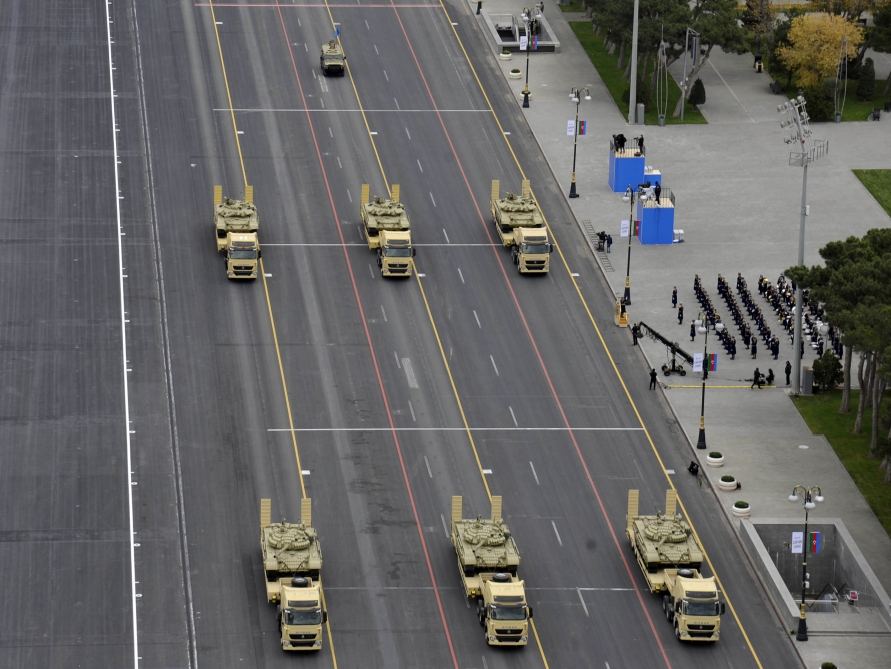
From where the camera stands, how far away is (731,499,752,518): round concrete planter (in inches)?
4983

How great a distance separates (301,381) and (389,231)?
54.4 ft

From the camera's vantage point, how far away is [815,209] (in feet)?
540

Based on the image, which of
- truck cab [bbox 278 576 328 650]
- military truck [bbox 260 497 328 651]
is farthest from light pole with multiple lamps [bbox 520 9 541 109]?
truck cab [bbox 278 576 328 650]

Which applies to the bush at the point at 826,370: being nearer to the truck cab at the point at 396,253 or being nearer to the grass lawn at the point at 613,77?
the truck cab at the point at 396,253

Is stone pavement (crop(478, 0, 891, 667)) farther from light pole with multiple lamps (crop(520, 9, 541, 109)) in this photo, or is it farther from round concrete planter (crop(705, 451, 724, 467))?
light pole with multiple lamps (crop(520, 9, 541, 109))

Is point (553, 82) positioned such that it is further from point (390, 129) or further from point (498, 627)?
point (498, 627)

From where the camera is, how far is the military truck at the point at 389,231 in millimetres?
150000

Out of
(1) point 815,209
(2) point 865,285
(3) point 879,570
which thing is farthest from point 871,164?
(3) point 879,570

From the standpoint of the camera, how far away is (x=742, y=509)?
415 ft

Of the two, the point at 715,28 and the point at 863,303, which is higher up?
the point at 715,28

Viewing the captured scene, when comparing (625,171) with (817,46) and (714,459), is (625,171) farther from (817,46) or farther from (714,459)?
(714,459)

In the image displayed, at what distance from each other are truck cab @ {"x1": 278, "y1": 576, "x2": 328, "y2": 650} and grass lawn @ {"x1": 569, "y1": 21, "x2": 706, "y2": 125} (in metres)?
73.3

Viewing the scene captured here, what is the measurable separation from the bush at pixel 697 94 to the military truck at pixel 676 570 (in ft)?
208

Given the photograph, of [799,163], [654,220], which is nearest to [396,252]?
[654,220]
